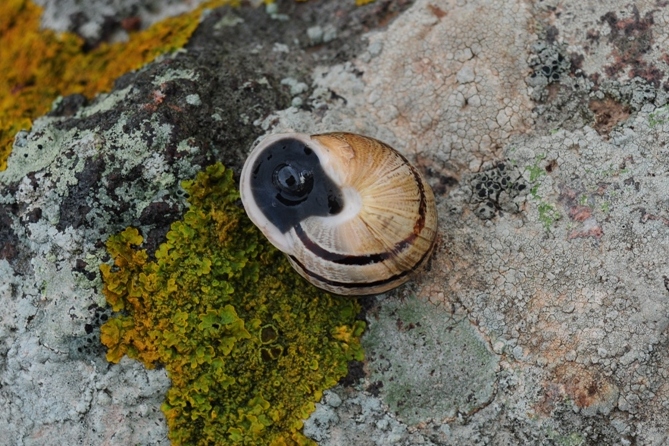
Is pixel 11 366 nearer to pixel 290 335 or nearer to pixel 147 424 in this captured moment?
pixel 147 424

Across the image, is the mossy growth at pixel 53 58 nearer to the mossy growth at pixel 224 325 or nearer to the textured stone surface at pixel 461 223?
the textured stone surface at pixel 461 223

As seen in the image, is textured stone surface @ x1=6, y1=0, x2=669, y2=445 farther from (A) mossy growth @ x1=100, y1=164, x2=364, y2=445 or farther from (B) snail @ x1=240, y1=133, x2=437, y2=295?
(B) snail @ x1=240, y1=133, x2=437, y2=295

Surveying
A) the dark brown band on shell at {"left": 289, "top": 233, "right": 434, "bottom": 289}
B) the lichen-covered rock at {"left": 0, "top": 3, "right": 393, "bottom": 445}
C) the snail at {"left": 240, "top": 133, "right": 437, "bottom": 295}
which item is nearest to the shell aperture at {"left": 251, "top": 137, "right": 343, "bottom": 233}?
the snail at {"left": 240, "top": 133, "right": 437, "bottom": 295}

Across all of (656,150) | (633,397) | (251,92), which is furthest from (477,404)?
(251,92)

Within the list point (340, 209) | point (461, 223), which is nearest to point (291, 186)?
point (340, 209)

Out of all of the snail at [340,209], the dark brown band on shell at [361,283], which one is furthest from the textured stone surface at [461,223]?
the snail at [340,209]

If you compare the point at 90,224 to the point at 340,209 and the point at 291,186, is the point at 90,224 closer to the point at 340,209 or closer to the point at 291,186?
the point at 291,186
